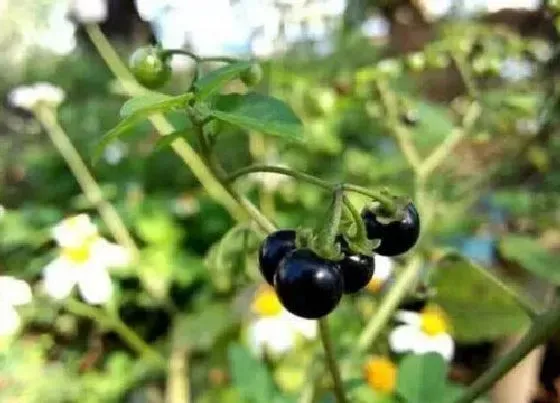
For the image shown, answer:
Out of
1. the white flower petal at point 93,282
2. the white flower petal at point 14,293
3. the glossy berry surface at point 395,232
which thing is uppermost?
the glossy berry surface at point 395,232

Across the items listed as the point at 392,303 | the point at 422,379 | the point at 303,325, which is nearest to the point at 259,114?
the point at 422,379

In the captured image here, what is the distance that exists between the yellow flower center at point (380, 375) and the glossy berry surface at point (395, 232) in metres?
0.63

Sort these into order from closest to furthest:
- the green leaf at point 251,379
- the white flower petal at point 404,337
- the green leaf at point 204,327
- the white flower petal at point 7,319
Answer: the green leaf at point 251,379
the white flower petal at point 404,337
the white flower petal at point 7,319
the green leaf at point 204,327

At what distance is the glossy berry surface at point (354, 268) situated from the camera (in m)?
0.42

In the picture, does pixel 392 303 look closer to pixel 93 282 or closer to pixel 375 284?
pixel 375 284

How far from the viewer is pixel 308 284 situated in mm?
395

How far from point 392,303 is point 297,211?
77 centimetres

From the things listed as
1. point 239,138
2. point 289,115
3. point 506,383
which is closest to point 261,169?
point 289,115

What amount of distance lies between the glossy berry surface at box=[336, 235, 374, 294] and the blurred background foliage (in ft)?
0.38

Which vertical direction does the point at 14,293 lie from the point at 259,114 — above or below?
below

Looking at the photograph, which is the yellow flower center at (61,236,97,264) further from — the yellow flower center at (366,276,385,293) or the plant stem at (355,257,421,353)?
the plant stem at (355,257,421,353)

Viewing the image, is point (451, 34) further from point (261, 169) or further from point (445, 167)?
point (261, 169)

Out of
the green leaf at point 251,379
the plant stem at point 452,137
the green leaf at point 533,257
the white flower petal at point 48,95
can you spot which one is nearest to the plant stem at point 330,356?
the green leaf at point 251,379

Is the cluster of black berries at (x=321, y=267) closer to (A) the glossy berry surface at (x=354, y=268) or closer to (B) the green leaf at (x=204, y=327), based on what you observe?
(A) the glossy berry surface at (x=354, y=268)
